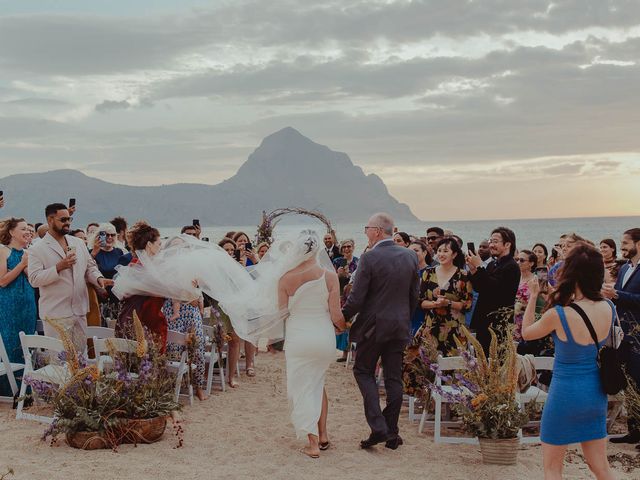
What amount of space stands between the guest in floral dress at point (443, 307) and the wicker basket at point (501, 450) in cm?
129

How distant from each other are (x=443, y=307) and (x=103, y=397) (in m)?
3.43

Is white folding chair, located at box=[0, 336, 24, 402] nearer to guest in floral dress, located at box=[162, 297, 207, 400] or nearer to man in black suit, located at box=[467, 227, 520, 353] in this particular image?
guest in floral dress, located at box=[162, 297, 207, 400]

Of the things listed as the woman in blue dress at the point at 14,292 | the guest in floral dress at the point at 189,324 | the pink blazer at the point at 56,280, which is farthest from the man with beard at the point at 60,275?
the guest in floral dress at the point at 189,324

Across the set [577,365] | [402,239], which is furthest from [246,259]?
[577,365]

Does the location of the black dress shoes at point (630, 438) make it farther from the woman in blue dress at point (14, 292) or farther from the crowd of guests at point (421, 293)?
the woman in blue dress at point (14, 292)

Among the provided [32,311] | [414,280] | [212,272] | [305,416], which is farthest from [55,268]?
[414,280]

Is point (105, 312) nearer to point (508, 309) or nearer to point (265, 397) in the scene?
point (265, 397)

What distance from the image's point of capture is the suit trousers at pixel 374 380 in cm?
680

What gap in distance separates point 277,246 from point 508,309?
7.81 ft

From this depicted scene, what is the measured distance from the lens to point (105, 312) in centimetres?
1119

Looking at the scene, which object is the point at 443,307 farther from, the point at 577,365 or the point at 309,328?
the point at 577,365

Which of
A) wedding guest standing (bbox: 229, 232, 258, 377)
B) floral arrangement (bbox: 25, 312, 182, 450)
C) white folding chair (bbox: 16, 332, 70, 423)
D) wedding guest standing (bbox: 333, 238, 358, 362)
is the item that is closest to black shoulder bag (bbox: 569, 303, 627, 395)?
floral arrangement (bbox: 25, 312, 182, 450)

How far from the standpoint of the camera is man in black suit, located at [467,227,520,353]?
7.66m

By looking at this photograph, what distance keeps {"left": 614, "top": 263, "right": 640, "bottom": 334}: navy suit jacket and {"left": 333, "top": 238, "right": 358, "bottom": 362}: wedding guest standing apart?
4953 millimetres
